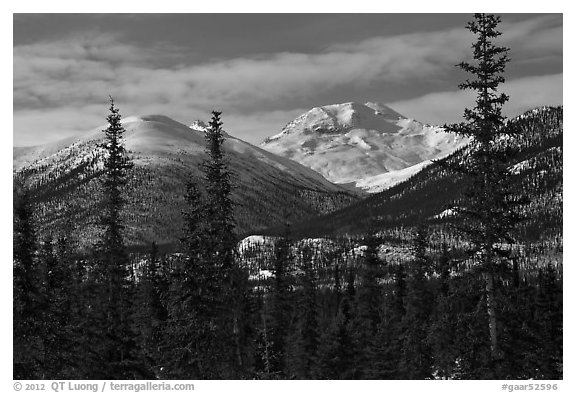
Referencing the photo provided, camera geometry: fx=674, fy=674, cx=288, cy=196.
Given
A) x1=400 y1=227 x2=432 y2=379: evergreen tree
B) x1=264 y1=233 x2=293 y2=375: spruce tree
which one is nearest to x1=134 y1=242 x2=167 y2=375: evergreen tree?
x1=264 y1=233 x2=293 y2=375: spruce tree

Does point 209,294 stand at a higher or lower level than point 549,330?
higher

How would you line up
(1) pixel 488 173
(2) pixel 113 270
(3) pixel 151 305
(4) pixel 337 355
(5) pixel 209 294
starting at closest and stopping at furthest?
(1) pixel 488 173 < (5) pixel 209 294 < (2) pixel 113 270 < (4) pixel 337 355 < (3) pixel 151 305

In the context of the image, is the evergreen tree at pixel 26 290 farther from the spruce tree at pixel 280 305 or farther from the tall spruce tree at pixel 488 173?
the spruce tree at pixel 280 305

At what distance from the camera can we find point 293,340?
6100 centimetres

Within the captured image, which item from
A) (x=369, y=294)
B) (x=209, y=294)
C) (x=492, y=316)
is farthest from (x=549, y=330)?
(x=209, y=294)

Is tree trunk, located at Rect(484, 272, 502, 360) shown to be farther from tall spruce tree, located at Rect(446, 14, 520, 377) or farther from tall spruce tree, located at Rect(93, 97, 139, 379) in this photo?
tall spruce tree, located at Rect(93, 97, 139, 379)

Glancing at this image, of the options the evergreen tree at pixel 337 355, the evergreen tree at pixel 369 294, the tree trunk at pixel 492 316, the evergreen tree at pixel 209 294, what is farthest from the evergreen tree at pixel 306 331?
the tree trunk at pixel 492 316

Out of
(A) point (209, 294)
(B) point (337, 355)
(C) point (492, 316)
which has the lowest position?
(B) point (337, 355)

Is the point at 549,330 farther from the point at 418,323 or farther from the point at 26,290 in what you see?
the point at 26,290

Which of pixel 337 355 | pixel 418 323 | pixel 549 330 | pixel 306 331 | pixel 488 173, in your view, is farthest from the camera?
pixel 306 331

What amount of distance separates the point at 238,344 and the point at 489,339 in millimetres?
14138

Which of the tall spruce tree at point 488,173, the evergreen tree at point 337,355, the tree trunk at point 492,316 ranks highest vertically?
the tall spruce tree at point 488,173

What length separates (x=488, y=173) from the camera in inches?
1022

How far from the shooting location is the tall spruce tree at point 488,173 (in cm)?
2586
